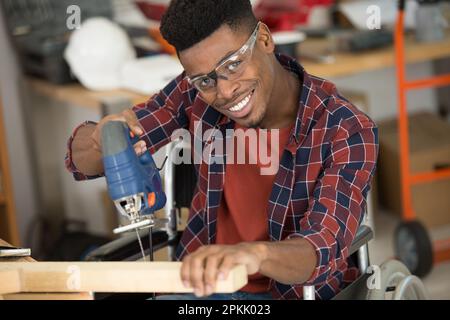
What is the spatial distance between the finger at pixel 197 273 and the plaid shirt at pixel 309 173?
306mm

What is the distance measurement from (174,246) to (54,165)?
1.71 m

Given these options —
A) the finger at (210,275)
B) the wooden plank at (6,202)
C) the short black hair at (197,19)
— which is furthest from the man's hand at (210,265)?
the wooden plank at (6,202)

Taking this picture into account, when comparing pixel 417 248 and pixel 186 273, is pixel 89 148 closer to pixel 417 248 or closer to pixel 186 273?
pixel 186 273

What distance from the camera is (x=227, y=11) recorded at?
66.8 inches

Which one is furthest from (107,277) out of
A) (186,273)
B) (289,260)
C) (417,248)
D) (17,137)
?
(17,137)

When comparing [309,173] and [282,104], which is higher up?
[282,104]

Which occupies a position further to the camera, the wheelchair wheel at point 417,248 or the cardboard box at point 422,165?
the cardboard box at point 422,165

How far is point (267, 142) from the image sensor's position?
1.88 m

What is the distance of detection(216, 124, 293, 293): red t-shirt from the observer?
6.19 ft

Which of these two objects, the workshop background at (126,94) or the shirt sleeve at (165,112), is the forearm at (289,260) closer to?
the shirt sleeve at (165,112)

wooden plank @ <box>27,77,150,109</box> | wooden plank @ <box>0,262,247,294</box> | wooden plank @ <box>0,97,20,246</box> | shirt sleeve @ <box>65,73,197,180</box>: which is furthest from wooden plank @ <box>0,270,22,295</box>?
wooden plank @ <box>0,97,20,246</box>

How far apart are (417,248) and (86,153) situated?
1702 millimetres

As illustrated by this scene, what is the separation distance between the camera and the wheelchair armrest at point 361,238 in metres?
1.87

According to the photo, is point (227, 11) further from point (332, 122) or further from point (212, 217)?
Result: point (212, 217)
